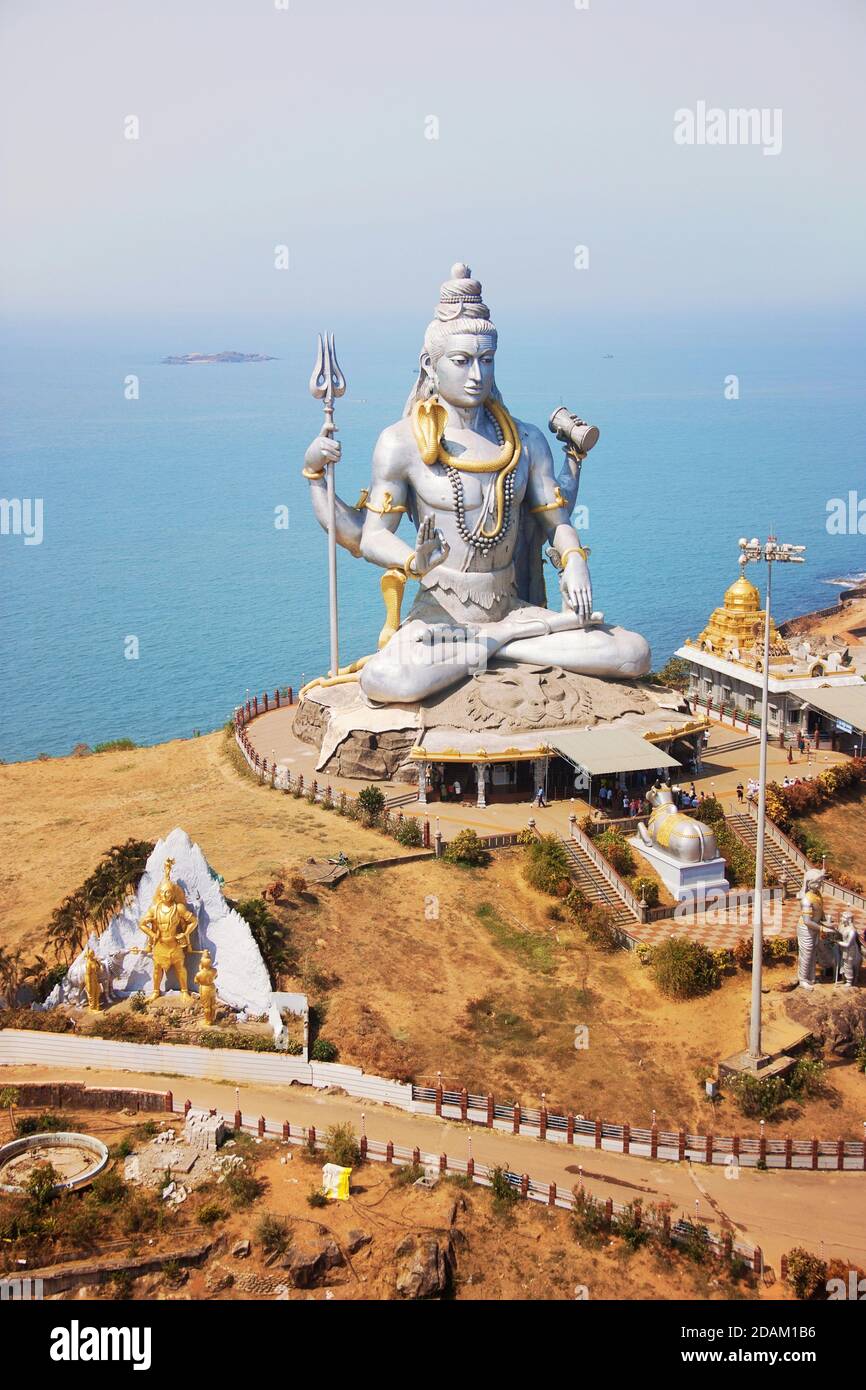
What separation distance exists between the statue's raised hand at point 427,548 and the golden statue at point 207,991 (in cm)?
1113

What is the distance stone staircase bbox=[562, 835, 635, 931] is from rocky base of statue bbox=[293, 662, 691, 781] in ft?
9.92

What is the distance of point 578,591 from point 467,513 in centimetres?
299

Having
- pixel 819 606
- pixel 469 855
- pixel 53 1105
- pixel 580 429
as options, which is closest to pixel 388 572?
pixel 580 429

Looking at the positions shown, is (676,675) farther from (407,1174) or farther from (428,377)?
(407,1174)

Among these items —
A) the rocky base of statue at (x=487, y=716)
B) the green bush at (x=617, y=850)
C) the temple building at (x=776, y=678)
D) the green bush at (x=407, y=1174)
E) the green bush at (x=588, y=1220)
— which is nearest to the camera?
the green bush at (x=588, y=1220)

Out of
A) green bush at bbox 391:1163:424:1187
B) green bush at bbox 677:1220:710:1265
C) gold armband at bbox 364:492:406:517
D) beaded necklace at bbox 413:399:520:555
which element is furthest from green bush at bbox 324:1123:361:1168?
gold armband at bbox 364:492:406:517

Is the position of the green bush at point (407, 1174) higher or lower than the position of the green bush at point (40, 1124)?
lower

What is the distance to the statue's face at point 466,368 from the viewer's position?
1230 inches

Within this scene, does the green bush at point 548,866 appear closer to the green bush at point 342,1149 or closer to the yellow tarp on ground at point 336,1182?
the green bush at point 342,1149

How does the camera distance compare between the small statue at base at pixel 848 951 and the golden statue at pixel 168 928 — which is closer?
the golden statue at pixel 168 928

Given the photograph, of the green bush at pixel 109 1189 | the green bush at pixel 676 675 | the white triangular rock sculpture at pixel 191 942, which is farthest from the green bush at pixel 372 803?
the green bush at pixel 676 675

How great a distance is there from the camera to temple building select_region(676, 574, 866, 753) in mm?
33031

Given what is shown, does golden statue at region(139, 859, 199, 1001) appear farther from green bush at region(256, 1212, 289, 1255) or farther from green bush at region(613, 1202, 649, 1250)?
green bush at region(613, 1202, 649, 1250)

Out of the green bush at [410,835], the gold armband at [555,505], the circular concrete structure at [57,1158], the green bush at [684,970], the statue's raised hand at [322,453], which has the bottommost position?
the circular concrete structure at [57,1158]
